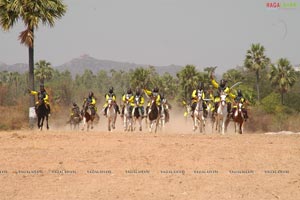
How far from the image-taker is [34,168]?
13.8 metres

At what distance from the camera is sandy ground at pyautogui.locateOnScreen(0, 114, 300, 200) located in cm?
1175

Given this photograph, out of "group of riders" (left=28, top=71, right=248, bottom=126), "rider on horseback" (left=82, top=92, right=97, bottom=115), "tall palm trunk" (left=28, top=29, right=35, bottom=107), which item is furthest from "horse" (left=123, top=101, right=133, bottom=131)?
"tall palm trunk" (left=28, top=29, right=35, bottom=107)

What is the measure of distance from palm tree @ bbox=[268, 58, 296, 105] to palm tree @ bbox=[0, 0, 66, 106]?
48.1 metres

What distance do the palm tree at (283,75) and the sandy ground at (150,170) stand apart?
55784mm

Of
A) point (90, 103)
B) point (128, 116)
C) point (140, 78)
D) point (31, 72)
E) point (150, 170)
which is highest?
point (140, 78)

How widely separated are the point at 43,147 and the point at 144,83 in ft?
194

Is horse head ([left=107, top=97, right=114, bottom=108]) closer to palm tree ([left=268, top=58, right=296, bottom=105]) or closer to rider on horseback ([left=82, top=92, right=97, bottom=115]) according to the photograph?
rider on horseback ([left=82, top=92, right=97, bottom=115])

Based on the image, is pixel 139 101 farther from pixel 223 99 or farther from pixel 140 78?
pixel 140 78

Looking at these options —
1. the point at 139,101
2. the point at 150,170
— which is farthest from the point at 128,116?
the point at 150,170

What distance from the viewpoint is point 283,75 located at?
71.9 meters

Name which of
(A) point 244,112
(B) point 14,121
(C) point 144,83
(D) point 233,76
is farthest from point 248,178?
(D) point 233,76

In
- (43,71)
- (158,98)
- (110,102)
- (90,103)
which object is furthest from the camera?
(43,71)

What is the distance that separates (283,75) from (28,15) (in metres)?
50.0

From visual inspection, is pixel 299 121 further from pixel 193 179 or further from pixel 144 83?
pixel 193 179
